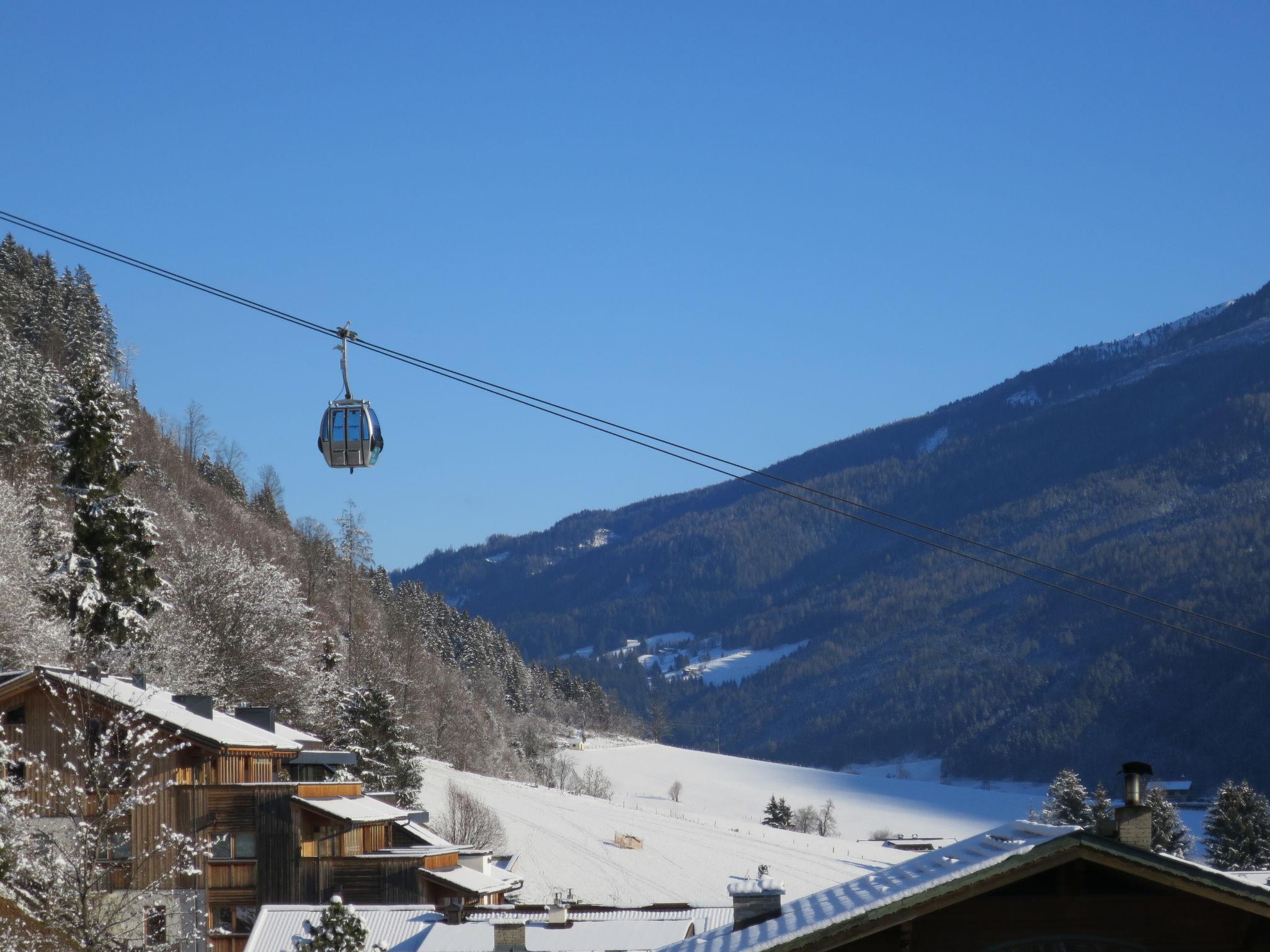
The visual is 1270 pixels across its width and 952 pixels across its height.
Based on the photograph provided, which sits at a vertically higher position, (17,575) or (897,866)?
(17,575)

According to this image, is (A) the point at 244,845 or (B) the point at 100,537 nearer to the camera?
(A) the point at 244,845

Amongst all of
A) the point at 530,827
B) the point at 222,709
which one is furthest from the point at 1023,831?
the point at 530,827

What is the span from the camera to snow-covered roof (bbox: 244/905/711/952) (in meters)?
32.7

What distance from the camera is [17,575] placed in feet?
195

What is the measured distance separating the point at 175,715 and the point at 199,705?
9.76 ft

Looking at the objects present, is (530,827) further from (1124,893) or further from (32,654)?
(1124,893)

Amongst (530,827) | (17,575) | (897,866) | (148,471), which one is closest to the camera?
(897,866)

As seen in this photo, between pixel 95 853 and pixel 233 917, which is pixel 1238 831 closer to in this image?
pixel 233 917

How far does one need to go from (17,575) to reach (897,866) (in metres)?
51.7

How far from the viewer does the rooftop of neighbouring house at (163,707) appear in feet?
143

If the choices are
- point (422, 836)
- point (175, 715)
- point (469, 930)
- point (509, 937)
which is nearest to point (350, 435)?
point (509, 937)

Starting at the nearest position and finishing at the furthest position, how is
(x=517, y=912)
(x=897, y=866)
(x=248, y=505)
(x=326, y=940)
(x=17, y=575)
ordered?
1. (x=897, y=866)
2. (x=326, y=940)
3. (x=517, y=912)
4. (x=17, y=575)
5. (x=248, y=505)

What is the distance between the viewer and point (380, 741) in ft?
247

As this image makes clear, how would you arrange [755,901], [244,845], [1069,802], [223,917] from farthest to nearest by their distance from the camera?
[1069,802] < [244,845] < [223,917] < [755,901]
